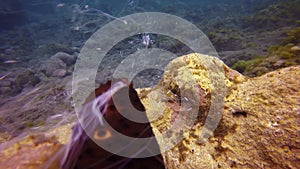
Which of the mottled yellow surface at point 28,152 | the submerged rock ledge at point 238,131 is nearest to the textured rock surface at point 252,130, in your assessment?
the submerged rock ledge at point 238,131

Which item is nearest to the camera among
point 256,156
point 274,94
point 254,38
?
point 256,156

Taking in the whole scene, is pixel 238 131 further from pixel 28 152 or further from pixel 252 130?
pixel 28 152

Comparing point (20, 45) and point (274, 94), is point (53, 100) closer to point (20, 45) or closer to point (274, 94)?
point (274, 94)

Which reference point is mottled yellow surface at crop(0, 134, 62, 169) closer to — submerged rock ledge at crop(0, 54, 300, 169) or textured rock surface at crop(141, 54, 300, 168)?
submerged rock ledge at crop(0, 54, 300, 169)

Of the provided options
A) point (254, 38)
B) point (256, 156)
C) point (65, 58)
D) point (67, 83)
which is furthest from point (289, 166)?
point (65, 58)

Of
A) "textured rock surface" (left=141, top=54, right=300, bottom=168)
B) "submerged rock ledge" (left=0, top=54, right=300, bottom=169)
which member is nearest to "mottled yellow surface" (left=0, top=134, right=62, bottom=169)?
"submerged rock ledge" (left=0, top=54, right=300, bottom=169)

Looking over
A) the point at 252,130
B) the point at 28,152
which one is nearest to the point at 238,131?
the point at 252,130

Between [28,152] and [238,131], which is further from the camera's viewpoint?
[238,131]

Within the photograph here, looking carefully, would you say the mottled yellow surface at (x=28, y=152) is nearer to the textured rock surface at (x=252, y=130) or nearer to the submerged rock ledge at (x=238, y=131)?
the submerged rock ledge at (x=238, y=131)
